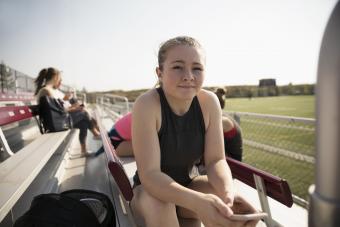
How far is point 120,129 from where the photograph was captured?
3498 mm

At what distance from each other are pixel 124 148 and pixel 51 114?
113 cm

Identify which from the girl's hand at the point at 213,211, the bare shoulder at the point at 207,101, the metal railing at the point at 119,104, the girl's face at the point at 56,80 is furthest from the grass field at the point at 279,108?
the girl's hand at the point at 213,211

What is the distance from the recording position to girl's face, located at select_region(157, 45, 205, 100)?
1.54 m

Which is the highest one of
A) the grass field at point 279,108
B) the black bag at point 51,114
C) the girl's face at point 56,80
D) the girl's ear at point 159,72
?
the girl's face at point 56,80

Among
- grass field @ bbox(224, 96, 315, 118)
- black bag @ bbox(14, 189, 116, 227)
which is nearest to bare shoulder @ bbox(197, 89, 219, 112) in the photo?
black bag @ bbox(14, 189, 116, 227)

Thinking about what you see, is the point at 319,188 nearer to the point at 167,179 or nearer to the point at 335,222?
the point at 335,222

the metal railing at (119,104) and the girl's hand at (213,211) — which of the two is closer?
the girl's hand at (213,211)

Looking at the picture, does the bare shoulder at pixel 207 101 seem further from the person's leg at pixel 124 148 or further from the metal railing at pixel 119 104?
the metal railing at pixel 119 104

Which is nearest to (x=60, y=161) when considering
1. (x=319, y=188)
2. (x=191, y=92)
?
(x=191, y=92)

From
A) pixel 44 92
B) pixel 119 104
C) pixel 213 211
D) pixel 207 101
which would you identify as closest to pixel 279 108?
pixel 119 104

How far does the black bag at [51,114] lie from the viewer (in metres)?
3.96

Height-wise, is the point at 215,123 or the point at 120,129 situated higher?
the point at 215,123

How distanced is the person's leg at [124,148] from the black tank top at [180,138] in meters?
1.93

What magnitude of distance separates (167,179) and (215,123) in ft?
1.65
